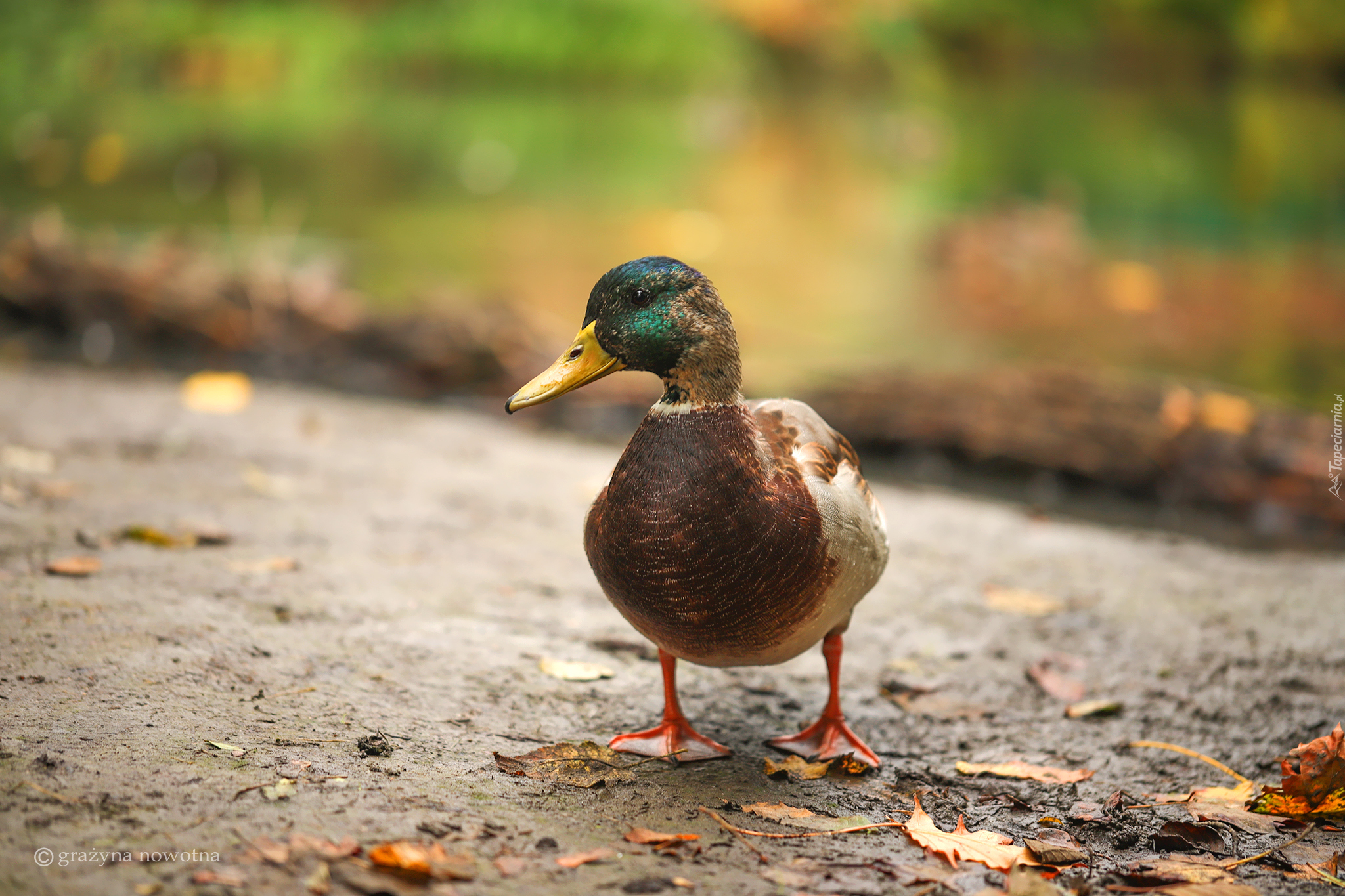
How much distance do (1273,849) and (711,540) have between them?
1.25 metres

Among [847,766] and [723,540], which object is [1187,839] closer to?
[847,766]

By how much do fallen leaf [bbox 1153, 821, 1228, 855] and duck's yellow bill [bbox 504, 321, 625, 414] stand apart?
1438 millimetres

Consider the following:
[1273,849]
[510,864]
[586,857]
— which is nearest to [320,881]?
[510,864]

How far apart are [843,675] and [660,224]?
7034 millimetres

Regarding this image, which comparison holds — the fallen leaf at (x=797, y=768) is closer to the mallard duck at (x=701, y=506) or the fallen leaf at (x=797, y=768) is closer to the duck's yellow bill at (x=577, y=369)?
the mallard duck at (x=701, y=506)

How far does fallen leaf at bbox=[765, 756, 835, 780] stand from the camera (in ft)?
7.88

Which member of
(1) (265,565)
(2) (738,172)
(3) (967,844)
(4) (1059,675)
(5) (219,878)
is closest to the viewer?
(5) (219,878)

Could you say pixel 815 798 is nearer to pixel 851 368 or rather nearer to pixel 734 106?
pixel 851 368

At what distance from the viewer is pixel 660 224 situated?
951cm

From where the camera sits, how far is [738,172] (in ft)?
41.4

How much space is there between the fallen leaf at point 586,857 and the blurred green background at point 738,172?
390cm

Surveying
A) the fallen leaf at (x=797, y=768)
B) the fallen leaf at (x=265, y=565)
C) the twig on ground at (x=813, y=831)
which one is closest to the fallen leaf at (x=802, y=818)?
the twig on ground at (x=813, y=831)

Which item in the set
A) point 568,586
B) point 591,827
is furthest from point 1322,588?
point 591,827

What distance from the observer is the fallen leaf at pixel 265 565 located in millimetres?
3080
